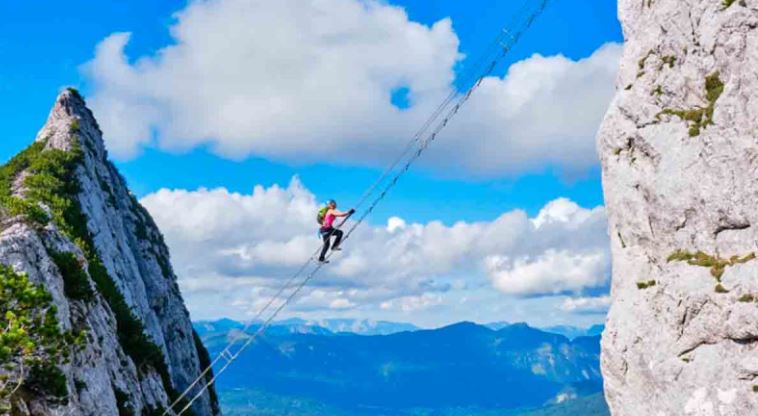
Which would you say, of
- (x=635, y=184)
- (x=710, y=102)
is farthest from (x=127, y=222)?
(x=710, y=102)

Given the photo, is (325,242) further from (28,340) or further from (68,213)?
(68,213)

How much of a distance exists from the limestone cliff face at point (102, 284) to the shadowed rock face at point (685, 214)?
119 feet

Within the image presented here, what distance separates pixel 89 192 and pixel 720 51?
56.1 meters

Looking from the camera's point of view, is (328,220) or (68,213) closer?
(328,220)

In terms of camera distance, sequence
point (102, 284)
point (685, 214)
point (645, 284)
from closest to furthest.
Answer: point (102, 284), point (685, 214), point (645, 284)

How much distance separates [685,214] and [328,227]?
3085 centimetres

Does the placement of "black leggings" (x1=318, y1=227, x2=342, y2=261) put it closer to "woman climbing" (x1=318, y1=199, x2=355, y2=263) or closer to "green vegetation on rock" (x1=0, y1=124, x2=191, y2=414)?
"woman climbing" (x1=318, y1=199, x2=355, y2=263)

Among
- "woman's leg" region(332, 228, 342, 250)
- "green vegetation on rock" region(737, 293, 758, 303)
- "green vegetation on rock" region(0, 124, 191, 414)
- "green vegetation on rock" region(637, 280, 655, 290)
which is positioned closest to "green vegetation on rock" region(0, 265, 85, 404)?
"green vegetation on rock" region(0, 124, 191, 414)

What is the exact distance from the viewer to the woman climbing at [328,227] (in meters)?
36.2

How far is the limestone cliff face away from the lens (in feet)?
91.8

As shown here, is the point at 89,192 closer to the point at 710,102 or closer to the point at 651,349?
the point at 651,349

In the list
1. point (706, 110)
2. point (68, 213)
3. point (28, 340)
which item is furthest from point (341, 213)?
point (706, 110)

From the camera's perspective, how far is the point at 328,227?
36.5 metres

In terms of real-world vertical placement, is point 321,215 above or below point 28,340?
above
